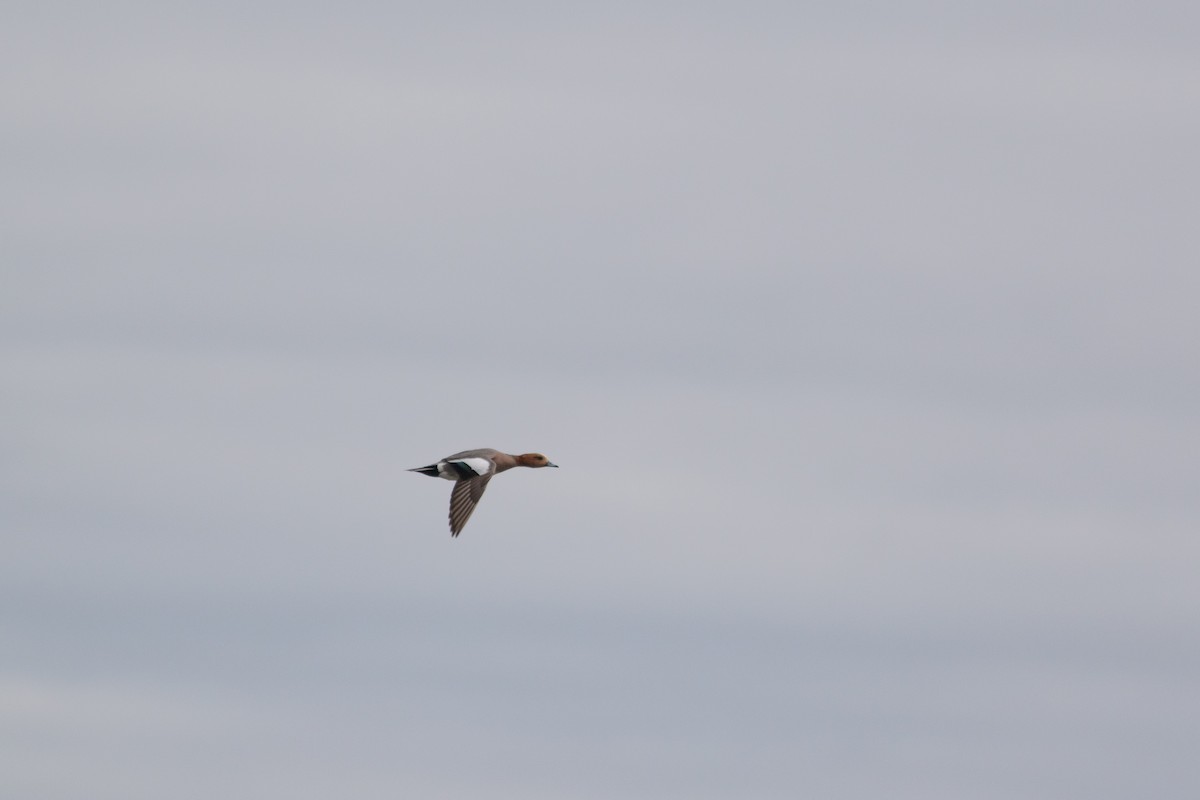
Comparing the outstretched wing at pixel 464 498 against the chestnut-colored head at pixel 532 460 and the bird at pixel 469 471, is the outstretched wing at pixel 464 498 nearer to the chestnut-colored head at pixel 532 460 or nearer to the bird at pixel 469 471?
the bird at pixel 469 471

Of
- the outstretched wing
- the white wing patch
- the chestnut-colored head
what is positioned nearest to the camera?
the outstretched wing

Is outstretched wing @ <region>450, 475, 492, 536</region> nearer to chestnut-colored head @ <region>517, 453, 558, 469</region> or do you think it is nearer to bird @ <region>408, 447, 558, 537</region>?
bird @ <region>408, 447, 558, 537</region>

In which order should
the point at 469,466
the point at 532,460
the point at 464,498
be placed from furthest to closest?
the point at 532,460
the point at 469,466
the point at 464,498

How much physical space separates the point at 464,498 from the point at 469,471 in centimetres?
230

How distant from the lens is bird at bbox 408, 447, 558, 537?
260 feet

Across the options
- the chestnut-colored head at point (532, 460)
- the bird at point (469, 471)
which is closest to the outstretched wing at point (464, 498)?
the bird at point (469, 471)

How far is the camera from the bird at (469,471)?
260 feet

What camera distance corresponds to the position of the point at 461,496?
80125 millimetres

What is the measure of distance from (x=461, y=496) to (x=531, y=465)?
8.39m

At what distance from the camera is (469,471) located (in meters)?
82.2

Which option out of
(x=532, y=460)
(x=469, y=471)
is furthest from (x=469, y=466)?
(x=532, y=460)

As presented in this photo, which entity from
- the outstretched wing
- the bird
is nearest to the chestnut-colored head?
the bird

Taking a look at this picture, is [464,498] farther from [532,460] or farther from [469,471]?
[532,460]

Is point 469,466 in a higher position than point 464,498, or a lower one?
higher
